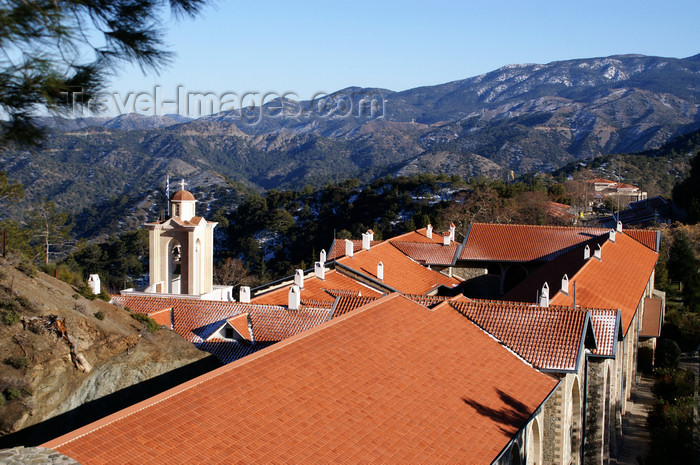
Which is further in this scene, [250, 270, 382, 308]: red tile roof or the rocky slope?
[250, 270, 382, 308]: red tile roof

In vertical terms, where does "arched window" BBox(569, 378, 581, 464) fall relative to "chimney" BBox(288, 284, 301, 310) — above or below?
below

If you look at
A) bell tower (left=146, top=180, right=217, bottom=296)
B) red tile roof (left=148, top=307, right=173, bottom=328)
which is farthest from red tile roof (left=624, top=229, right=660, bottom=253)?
red tile roof (left=148, top=307, right=173, bottom=328)

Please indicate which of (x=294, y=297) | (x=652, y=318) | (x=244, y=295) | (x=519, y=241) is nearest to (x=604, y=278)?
(x=652, y=318)

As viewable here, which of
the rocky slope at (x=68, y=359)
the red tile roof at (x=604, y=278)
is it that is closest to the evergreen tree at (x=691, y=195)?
the red tile roof at (x=604, y=278)

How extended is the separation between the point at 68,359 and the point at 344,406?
709cm

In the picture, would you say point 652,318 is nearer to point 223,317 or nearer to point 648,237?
point 648,237

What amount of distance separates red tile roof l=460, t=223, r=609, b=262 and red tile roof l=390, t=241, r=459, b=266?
779 millimetres

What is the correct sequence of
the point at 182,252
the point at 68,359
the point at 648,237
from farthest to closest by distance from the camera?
the point at 648,237 < the point at 182,252 < the point at 68,359

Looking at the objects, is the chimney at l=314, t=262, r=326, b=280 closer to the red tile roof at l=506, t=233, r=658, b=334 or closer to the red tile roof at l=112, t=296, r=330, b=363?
the red tile roof at l=112, t=296, r=330, b=363

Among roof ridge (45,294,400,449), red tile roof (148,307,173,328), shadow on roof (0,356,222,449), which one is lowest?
shadow on roof (0,356,222,449)

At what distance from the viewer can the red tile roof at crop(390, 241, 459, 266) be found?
3288 cm

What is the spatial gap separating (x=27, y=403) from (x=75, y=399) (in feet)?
3.40

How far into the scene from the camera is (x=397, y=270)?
30156mm

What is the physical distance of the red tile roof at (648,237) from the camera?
33.0 meters
